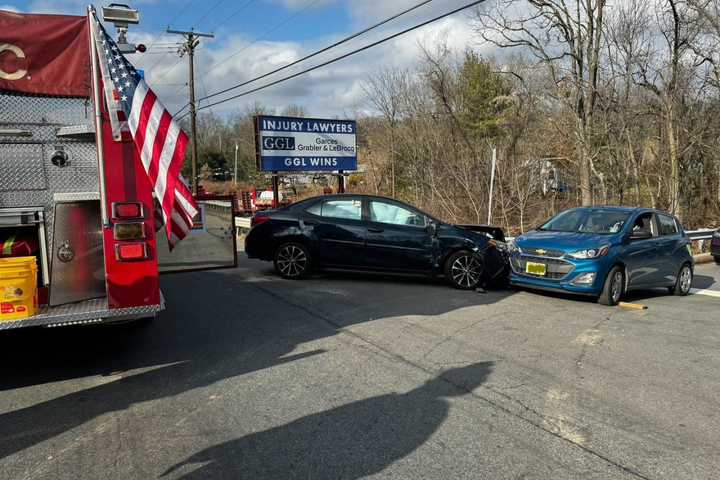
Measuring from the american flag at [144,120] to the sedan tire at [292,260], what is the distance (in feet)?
17.0

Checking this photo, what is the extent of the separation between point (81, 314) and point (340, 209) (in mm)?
6167

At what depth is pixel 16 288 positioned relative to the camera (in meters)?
4.39

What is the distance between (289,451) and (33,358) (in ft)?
11.6

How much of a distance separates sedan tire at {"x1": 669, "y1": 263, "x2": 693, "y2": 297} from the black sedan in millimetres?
3297

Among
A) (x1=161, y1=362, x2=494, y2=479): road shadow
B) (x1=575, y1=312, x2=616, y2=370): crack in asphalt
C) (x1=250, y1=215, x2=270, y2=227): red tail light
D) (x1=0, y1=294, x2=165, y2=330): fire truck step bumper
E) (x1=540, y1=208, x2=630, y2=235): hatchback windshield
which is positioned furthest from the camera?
(x1=250, y1=215, x2=270, y2=227): red tail light

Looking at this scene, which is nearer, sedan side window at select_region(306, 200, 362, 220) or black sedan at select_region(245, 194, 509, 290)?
black sedan at select_region(245, 194, 509, 290)

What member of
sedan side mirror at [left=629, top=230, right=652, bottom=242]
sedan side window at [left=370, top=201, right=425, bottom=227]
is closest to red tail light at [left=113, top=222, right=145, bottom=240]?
sedan side window at [left=370, top=201, right=425, bottom=227]

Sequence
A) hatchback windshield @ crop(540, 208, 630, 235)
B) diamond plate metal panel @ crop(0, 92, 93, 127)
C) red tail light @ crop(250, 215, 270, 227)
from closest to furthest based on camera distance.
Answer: diamond plate metal panel @ crop(0, 92, 93, 127) → hatchback windshield @ crop(540, 208, 630, 235) → red tail light @ crop(250, 215, 270, 227)

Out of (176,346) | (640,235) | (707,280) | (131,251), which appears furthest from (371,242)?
(707,280)

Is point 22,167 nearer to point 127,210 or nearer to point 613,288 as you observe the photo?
point 127,210

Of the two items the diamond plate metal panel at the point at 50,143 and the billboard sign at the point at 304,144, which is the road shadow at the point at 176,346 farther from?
the billboard sign at the point at 304,144

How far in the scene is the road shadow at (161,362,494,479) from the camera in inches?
135

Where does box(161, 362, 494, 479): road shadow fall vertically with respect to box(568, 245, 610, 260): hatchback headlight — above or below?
below

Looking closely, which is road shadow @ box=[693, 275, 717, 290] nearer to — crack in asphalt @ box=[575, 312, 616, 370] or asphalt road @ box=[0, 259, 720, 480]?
asphalt road @ box=[0, 259, 720, 480]
